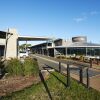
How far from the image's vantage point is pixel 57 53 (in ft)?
188

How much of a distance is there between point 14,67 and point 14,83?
246 cm

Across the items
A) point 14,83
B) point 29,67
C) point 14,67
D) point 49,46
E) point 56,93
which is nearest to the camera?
point 56,93

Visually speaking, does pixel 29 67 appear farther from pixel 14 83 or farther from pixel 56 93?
pixel 56 93

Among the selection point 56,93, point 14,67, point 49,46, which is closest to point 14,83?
point 14,67

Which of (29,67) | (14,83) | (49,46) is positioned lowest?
(14,83)

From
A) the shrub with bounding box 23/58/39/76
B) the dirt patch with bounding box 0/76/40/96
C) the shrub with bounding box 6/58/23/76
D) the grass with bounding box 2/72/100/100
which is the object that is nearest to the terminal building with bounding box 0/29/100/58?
the shrub with bounding box 23/58/39/76

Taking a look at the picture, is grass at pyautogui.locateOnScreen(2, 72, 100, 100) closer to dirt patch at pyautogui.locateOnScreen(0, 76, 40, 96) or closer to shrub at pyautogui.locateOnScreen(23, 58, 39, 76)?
dirt patch at pyautogui.locateOnScreen(0, 76, 40, 96)

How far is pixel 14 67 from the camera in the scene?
17.2m

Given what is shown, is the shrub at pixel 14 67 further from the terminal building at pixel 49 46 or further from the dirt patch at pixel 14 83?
the terminal building at pixel 49 46

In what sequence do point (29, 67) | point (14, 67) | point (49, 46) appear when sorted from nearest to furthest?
point (14, 67)
point (29, 67)
point (49, 46)

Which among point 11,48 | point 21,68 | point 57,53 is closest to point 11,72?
point 21,68

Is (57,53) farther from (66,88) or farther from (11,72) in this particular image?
(66,88)

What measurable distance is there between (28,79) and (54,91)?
13.2ft

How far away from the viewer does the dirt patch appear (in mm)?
12883
